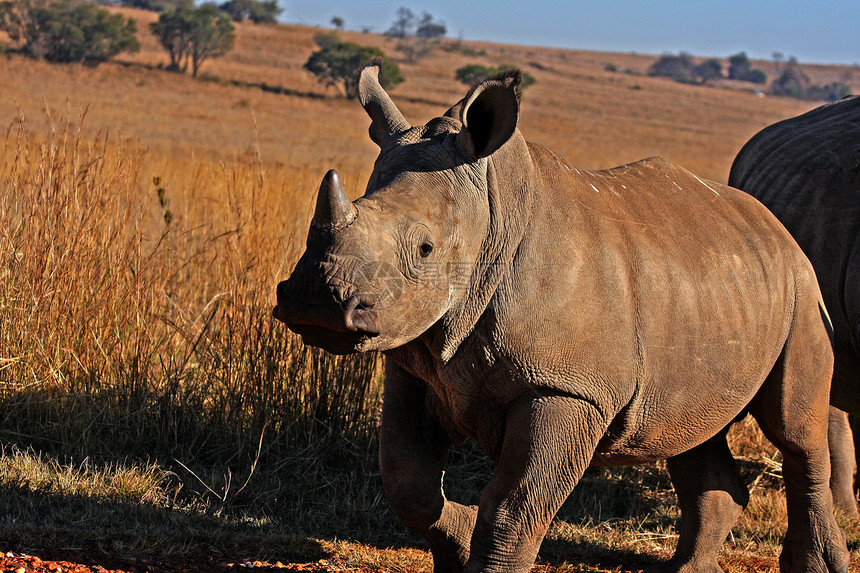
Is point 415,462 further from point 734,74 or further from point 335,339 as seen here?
point 734,74

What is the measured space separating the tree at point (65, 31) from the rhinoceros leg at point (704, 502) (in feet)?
109

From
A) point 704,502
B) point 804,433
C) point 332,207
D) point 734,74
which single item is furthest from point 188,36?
point 734,74

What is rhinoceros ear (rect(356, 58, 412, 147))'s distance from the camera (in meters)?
3.14

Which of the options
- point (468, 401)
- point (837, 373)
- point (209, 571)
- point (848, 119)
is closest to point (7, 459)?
point (209, 571)

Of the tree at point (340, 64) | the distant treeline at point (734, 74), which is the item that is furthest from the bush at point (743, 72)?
the tree at point (340, 64)

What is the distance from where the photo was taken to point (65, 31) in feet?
120

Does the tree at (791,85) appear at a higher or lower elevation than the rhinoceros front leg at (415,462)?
higher

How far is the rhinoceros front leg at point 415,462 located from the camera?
3318 mm

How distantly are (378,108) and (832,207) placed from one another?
2595 millimetres

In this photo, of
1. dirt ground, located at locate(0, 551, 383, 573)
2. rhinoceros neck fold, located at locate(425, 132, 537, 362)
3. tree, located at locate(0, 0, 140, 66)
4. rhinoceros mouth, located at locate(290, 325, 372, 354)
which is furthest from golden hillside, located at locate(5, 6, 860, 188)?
rhinoceros mouth, located at locate(290, 325, 372, 354)

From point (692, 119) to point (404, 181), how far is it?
49449 mm

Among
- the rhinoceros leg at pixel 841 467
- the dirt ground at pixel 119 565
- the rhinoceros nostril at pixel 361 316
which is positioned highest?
the rhinoceros nostril at pixel 361 316

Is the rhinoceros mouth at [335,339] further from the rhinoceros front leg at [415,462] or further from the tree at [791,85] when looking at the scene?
the tree at [791,85]

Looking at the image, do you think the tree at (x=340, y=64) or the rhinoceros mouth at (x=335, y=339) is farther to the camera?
the tree at (x=340, y=64)
